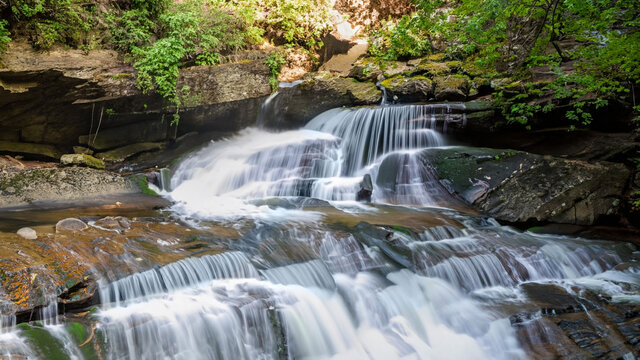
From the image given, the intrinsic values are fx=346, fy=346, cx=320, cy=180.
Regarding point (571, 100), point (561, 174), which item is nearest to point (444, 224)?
point (561, 174)

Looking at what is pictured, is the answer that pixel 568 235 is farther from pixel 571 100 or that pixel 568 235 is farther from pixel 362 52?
pixel 362 52

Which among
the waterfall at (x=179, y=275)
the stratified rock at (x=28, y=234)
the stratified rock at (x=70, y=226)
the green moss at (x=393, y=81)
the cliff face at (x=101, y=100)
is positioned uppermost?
the green moss at (x=393, y=81)

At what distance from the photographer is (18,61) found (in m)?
7.32

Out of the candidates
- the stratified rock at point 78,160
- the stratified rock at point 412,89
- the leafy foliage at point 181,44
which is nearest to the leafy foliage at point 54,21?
the leafy foliage at point 181,44

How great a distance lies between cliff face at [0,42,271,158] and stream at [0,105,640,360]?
3.68 meters

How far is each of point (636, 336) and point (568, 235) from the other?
326 centimetres

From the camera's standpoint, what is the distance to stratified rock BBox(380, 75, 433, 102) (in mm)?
9742

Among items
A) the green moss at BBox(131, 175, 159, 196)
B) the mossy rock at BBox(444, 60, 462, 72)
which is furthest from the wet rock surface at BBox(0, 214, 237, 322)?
the mossy rock at BBox(444, 60, 462, 72)

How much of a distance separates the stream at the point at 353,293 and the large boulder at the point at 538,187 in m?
0.46

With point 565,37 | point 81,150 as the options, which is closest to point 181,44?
point 81,150

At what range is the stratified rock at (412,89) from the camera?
974 centimetres

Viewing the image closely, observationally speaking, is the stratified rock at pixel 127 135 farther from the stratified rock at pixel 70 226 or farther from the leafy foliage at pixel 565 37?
the leafy foliage at pixel 565 37

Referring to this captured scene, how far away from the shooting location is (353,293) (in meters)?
4.14

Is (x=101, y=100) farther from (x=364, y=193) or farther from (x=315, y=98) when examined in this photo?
(x=364, y=193)
